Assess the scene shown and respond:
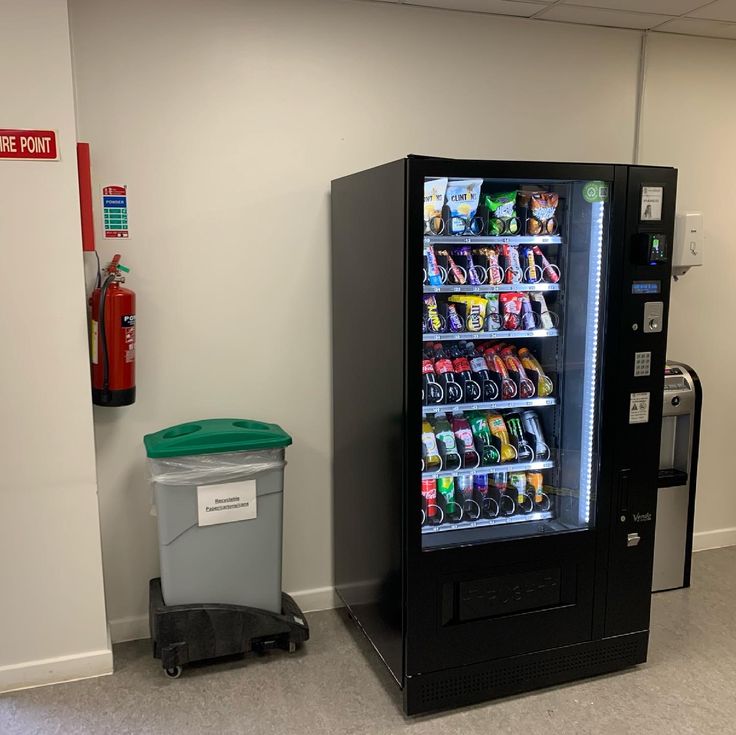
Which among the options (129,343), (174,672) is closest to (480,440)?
(129,343)

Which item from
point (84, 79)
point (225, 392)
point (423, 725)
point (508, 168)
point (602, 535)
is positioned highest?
point (84, 79)

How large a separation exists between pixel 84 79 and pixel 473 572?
2.39 m

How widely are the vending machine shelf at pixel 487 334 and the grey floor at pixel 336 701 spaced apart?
1372 millimetres

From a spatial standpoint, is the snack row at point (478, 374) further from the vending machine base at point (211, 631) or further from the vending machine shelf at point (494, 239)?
the vending machine base at point (211, 631)

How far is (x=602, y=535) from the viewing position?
9.43ft

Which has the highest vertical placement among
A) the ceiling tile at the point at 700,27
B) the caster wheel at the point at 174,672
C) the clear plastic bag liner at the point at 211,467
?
the ceiling tile at the point at 700,27

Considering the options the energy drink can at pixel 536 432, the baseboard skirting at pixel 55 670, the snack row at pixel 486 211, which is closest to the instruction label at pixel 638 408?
the energy drink can at pixel 536 432

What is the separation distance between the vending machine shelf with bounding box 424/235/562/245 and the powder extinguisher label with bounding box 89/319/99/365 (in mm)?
1287

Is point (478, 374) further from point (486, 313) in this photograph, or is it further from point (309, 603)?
point (309, 603)

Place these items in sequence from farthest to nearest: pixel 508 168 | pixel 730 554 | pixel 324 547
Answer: pixel 730 554 → pixel 324 547 → pixel 508 168

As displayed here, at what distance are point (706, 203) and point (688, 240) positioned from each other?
0.32 metres

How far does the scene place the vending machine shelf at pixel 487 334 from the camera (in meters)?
2.69

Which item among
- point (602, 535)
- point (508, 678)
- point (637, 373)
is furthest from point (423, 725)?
point (637, 373)

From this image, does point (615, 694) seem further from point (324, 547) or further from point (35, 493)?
point (35, 493)
